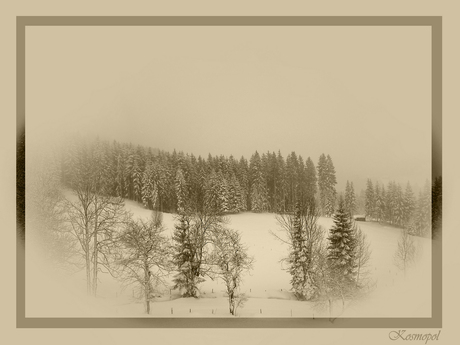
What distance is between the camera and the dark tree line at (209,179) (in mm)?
7734

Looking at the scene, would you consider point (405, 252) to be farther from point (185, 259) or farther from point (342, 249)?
point (185, 259)

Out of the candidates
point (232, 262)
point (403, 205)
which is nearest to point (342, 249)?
point (403, 205)

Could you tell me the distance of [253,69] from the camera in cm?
786

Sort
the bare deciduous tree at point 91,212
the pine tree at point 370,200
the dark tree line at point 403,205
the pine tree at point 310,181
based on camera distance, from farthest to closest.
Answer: the pine tree at point 310,181 → the pine tree at point 370,200 → the dark tree line at point 403,205 → the bare deciduous tree at point 91,212

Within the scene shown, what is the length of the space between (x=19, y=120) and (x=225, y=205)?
507 centimetres

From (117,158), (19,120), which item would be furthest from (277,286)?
(19,120)

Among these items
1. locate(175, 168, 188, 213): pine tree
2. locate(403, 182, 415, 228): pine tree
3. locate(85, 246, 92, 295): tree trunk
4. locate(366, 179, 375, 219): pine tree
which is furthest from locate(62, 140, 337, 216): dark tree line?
locate(403, 182, 415, 228): pine tree

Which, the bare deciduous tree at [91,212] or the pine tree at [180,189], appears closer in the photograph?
the bare deciduous tree at [91,212]

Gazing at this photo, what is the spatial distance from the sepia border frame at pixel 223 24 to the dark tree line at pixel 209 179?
181 cm

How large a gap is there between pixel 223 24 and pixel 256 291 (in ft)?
19.6

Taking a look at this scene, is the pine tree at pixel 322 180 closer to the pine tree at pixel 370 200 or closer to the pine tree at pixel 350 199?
the pine tree at pixel 350 199

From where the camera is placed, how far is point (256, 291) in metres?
7.36

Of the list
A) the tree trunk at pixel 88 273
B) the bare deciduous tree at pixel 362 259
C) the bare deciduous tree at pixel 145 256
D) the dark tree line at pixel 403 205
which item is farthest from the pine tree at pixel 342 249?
the tree trunk at pixel 88 273

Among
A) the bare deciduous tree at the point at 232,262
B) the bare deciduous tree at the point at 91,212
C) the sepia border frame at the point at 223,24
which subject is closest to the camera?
the sepia border frame at the point at 223,24
